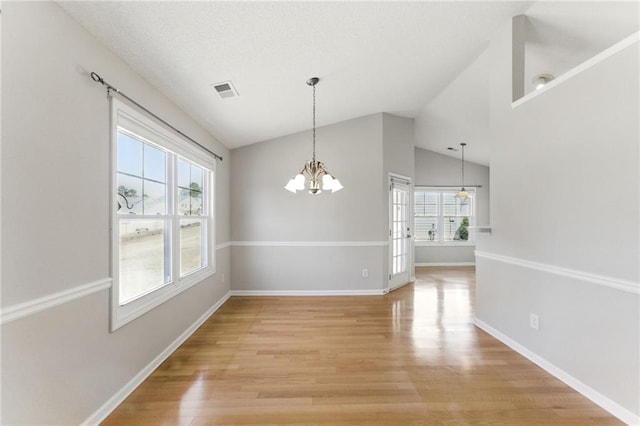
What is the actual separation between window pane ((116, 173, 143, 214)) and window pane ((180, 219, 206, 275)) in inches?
29.5

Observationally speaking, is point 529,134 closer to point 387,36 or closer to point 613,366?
point 387,36

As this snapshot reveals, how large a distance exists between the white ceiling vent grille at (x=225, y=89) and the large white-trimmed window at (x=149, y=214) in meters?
0.64

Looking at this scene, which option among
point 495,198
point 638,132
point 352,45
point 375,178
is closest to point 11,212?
point 352,45

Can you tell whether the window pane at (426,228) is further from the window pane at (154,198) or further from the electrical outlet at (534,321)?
the window pane at (154,198)

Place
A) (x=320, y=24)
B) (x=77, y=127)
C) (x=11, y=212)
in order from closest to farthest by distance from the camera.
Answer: (x=11, y=212) < (x=77, y=127) < (x=320, y=24)

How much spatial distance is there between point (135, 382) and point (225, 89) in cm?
267

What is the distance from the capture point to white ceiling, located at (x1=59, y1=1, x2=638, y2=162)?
6.07ft

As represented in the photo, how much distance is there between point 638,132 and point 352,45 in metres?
2.15

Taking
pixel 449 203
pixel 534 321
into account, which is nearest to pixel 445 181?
pixel 449 203

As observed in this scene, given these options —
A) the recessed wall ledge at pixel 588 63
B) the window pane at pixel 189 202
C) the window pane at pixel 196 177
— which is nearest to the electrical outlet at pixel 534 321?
the recessed wall ledge at pixel 588 63

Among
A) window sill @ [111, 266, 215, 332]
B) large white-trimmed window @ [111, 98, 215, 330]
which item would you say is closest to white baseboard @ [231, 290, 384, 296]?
large white-trimmed window @ [111, 98, 215, 330]

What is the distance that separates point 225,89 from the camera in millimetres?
2791

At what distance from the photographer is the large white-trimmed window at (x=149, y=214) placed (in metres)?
2.07

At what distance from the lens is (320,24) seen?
219 cm
